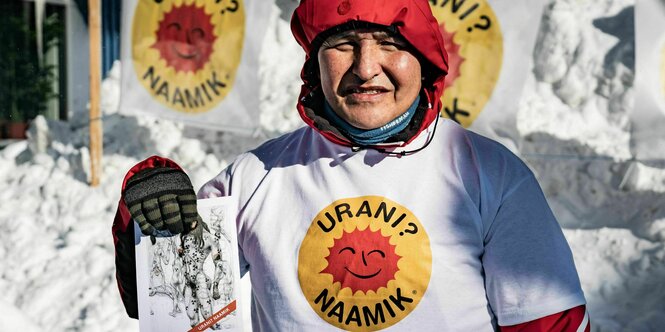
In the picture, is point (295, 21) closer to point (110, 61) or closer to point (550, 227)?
point (550, 227)

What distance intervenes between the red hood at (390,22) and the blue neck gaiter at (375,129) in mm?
24

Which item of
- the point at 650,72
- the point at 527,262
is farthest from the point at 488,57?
the point at 527,262

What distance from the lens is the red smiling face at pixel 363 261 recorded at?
1.48 m

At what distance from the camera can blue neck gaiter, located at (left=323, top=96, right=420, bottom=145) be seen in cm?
152

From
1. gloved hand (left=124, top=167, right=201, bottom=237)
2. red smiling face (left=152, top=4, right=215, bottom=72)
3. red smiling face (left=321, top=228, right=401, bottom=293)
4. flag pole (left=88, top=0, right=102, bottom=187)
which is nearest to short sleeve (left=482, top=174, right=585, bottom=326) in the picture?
red smiling face (left=321, top=228, right=401, bottom=293)

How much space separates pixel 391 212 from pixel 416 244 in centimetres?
8

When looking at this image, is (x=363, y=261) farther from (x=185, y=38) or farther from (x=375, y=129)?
(x=185, y=38)

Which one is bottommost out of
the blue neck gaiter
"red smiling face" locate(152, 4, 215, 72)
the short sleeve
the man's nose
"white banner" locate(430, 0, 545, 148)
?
"red smiling face" locate(152, 4, 215, 72)

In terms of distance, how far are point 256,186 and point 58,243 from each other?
3.62m

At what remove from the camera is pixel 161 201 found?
5.01 ft

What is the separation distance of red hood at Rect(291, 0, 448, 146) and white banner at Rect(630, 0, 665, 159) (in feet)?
8.02

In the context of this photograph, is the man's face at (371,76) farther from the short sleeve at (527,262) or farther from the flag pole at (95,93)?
the flag pole at (95,93)

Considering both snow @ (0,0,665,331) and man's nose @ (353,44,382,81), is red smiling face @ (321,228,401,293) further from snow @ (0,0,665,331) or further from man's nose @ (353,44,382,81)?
snow @ (0,0,665,331)

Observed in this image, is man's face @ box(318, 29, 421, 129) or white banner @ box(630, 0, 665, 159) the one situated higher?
man's face @ box(318, 29, 421, 129)
